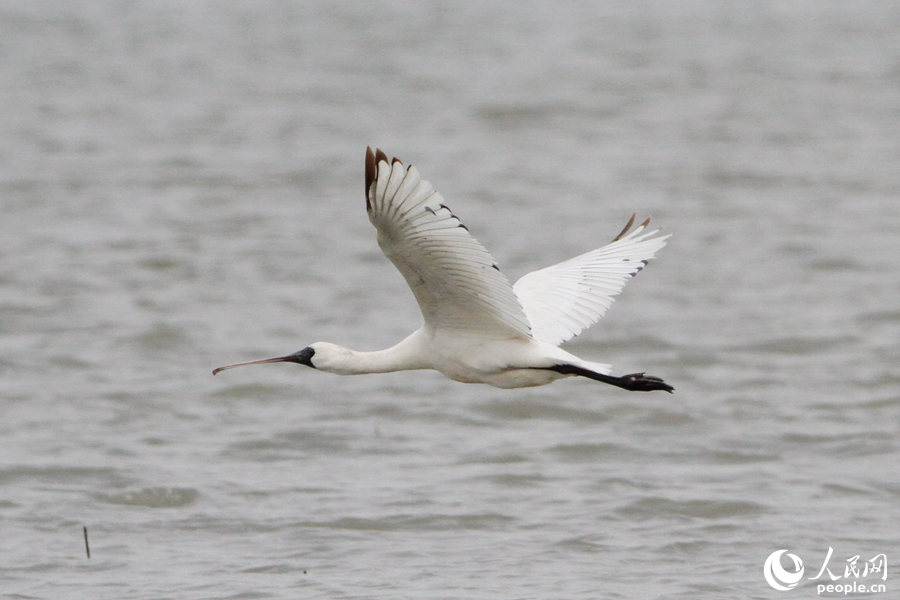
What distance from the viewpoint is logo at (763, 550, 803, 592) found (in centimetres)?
916

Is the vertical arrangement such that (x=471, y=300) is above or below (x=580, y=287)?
above

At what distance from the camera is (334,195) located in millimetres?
20031

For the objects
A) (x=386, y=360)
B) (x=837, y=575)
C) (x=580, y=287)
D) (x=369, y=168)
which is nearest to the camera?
(x=369, y=168)

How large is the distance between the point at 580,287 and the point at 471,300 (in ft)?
4.93

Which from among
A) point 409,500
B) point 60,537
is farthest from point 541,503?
point 60,537

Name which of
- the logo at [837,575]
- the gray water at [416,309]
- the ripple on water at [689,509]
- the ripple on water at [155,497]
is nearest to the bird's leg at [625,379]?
the gray water at [416,309]

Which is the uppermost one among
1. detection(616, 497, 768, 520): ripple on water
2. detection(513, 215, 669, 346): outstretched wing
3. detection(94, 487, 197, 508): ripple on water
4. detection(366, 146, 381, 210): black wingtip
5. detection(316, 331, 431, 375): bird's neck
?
detection(366, 146, 381, 210): black wingtip

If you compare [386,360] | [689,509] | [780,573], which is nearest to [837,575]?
[780,573]

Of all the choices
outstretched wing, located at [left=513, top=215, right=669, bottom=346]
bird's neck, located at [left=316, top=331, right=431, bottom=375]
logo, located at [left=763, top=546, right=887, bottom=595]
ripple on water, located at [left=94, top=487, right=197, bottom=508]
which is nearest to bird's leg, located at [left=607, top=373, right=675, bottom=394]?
outstretched wing, located at [left=513, top=215, right=669, bottom=346]

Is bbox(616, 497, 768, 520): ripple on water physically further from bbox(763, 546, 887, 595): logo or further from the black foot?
the black foot

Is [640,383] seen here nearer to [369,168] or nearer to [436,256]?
[436,256]

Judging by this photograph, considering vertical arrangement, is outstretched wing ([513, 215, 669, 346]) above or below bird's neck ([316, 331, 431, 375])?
above

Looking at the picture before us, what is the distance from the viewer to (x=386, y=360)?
8.11m

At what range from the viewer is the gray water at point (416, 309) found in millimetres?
10086
